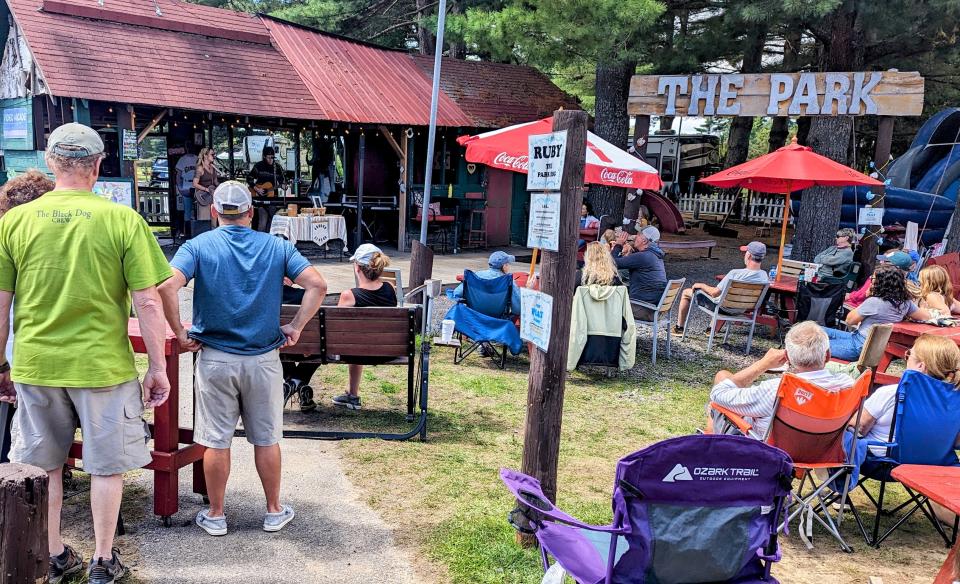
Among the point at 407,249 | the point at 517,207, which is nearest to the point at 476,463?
the point at 407,249

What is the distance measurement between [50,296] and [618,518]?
2.23 metres

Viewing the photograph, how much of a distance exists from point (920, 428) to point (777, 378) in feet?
2.76

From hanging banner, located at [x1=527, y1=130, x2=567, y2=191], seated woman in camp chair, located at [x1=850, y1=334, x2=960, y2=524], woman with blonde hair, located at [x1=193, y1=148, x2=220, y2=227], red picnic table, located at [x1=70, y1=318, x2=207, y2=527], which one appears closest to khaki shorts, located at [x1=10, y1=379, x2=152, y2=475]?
red picnic table, located at [x1=70, y1=318, x2=207, y2=527]

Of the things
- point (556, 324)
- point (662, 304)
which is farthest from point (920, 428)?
point (662, 304)

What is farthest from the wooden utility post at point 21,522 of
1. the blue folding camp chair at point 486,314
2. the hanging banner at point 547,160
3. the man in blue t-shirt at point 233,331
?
the blue folding camp chair at point 486,314

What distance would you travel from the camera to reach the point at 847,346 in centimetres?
654

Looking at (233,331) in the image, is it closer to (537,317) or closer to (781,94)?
(537,317)

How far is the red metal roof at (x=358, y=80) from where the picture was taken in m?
14.6

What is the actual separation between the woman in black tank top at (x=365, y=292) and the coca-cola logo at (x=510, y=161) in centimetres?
270

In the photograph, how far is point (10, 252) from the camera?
9.37 feet

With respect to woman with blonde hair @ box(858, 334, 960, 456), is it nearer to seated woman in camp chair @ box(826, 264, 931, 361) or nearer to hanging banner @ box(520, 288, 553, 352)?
hanging banner @ box(520, 288, 553, 352)

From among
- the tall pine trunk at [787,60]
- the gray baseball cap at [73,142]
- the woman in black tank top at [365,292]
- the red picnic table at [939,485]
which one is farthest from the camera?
the tall pine trunk at [787,60]

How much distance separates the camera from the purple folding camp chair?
245 centimetres

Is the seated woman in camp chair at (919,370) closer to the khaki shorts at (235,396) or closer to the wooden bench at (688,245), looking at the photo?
the khaki shorts at (235,396)
